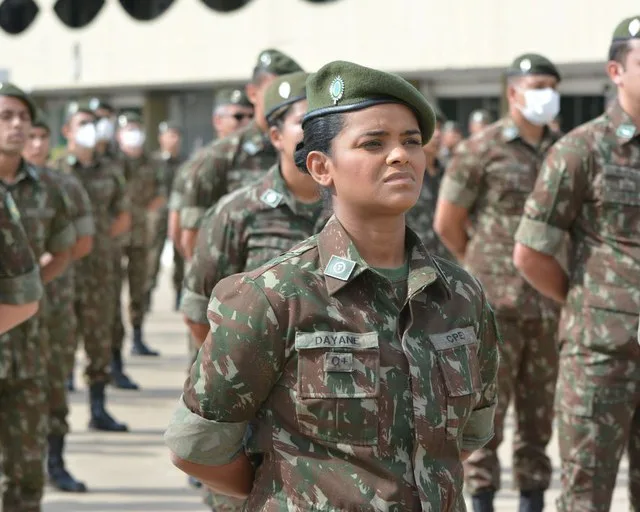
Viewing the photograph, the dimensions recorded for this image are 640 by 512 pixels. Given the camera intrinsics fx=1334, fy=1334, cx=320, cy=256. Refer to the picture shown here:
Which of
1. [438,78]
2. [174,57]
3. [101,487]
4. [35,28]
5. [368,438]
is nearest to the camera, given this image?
[368,438]

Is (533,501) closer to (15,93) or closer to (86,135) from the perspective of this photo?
(15,93)

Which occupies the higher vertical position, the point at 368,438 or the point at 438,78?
the point at 368,438

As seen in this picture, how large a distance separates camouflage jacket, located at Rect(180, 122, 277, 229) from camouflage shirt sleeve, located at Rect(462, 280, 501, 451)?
3.82 m

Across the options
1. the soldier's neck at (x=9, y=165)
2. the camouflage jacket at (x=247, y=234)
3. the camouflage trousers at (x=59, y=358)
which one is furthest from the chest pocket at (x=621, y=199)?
the camouflage trousers at (x=59, y=358)

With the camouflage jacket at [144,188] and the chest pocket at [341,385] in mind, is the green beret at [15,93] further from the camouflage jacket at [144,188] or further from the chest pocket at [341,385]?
the camouflage jacket at [144,188]

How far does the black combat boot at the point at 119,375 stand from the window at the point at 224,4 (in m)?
17.0

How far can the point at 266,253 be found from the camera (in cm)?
471

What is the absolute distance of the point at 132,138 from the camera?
13703 millimetres

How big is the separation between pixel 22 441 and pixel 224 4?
22258 millimetres

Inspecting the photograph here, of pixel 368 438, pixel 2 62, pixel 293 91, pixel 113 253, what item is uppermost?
pixel 293 91

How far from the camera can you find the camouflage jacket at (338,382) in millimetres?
2678

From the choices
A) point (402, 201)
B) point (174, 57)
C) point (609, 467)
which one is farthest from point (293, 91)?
point (174, 57)

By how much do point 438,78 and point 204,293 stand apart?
2009 centimetres

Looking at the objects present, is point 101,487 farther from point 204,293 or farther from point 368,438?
point 368,438
